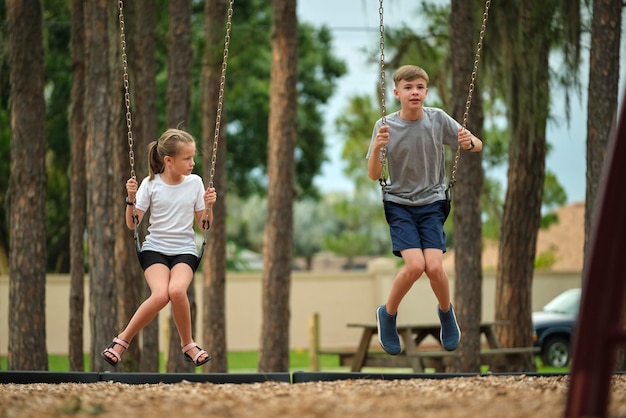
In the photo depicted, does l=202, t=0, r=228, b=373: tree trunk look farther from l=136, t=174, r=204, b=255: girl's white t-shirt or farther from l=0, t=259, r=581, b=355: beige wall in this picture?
l=0, t=259, r=581, b=355: beige wall

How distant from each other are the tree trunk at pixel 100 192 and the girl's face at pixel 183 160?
530 centimetres

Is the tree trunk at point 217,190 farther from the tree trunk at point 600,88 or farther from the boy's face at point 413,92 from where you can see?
the boy's face at point 413,92

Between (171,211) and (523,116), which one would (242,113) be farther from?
(171,211)

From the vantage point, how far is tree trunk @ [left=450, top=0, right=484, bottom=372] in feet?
40.6

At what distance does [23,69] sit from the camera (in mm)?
12258

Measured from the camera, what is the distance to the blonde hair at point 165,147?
23.1 ft

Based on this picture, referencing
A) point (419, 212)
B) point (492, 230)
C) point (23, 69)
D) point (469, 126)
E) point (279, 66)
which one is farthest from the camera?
point (492, 230)

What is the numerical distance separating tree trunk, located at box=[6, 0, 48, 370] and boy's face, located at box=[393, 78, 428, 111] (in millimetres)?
6390

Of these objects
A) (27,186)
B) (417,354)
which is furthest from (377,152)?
(417,354)

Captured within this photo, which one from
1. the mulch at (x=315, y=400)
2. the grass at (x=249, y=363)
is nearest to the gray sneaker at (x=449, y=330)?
the mulch at (x=315, y=400)

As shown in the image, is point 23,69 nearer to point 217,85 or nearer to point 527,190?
point 217,85

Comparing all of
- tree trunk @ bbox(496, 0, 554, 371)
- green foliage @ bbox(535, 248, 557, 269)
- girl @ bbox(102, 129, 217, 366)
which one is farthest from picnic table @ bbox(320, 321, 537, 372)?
green foliage @ bbox(535, 248, 557, 269)

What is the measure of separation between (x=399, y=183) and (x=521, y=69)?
266 inches

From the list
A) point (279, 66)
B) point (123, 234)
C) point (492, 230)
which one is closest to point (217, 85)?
point (279, 66)
